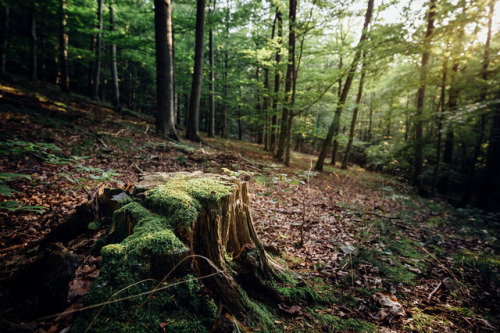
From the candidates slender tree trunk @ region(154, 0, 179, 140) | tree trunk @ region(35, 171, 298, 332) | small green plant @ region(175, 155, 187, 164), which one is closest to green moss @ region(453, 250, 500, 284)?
tree trunk @ region(35, 171, 298, 332)

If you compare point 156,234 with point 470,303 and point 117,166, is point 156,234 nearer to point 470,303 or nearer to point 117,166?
point 470,303

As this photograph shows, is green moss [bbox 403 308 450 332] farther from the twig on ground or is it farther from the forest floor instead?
the twig on ground

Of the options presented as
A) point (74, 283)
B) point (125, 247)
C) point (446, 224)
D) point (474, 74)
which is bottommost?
point (446, 224)

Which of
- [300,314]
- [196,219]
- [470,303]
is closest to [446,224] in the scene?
[470,303]

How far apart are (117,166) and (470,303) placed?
7902mm

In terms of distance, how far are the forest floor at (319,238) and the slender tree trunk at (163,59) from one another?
184cm

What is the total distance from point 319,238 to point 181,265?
3.50 m

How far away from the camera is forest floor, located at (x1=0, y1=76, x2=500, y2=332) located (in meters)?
2.25

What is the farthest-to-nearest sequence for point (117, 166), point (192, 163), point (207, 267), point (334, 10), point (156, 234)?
point (334, 10), point (192, 163), point (117, 166), point (207, 267), point (156, 234)

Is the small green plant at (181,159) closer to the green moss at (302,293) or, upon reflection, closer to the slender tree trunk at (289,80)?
the slender tree trunk at (289,80)

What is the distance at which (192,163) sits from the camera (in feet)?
23.0

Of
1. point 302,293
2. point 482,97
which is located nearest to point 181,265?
point 302,293

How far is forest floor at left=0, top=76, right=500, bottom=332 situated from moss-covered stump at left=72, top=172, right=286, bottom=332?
283 millimetres

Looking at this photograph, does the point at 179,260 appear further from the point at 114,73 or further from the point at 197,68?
the point at 114,73
